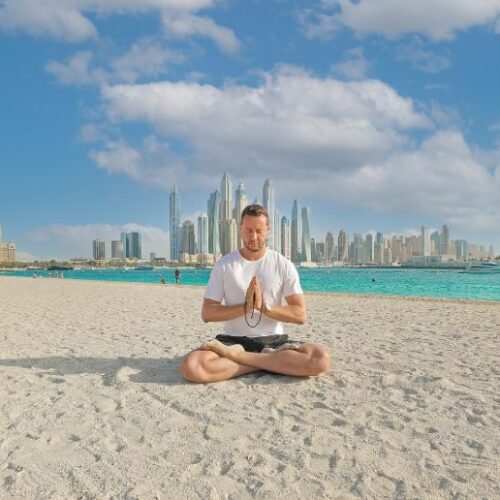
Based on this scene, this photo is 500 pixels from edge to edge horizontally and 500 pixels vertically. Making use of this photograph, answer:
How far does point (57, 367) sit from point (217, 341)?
96.3 inches

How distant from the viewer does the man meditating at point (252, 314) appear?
470 cm

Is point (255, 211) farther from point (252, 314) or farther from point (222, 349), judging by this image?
point (222, 349)

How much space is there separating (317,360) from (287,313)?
0.62m

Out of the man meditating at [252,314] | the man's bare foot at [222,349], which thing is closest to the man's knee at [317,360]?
the man meditating at [252,314]

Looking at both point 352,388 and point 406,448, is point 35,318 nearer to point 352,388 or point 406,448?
point 352,388

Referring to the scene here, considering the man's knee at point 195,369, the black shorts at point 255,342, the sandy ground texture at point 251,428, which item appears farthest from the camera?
the black shorts at point 255,342

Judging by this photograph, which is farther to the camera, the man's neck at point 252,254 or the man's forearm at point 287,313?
the man's neck at point 252,254

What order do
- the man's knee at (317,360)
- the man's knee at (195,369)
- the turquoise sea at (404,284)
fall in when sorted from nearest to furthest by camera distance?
1. the man's knee at (195,369)
2. the man's knee at (317,360)
3. the turquoise sea at (404,284)

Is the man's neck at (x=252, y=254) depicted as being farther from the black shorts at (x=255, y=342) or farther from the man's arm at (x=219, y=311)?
the black shorts at (x=255, y=342)

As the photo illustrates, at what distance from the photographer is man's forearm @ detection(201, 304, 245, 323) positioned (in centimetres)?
463

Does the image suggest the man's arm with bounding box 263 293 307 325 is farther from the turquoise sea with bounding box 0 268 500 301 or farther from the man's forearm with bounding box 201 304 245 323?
the turquoise sea with bounding box 0 268 500 301

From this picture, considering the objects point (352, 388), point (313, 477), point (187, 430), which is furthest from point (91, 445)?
point (352, 388)

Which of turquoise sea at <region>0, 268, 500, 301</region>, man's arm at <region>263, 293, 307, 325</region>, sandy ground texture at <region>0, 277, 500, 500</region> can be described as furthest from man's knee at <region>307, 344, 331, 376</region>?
turquoise sea at <region>0, 268, 500, 301</region>

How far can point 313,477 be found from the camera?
9.36 feet
